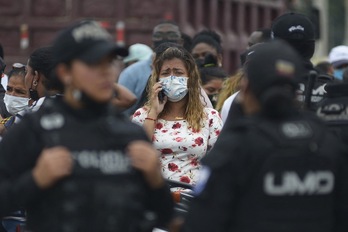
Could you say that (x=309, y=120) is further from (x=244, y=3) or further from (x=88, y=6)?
(x=244, y=3)

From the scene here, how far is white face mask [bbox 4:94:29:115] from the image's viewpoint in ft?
36.9

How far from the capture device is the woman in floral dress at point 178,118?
10109mm

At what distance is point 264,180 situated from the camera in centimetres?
643

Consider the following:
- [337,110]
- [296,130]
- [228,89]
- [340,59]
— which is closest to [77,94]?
[296,130]

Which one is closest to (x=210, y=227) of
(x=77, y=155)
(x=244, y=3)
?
(x=77, y=155)

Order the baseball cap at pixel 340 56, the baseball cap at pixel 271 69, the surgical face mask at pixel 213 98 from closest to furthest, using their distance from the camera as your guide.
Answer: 1. the baseball cap at pixel 271 69
2. the surgical face mask at pixel 213 98
3. the baseball cap at pixel 340 56

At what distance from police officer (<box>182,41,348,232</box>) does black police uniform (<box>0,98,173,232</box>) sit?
0.31 metres

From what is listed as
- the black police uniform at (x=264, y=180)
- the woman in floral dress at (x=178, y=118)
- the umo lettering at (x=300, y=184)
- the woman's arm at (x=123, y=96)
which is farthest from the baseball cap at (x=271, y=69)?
the woman in floral dress at (x=178, y=118)

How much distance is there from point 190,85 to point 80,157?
4.12m

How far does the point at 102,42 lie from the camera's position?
6598mm

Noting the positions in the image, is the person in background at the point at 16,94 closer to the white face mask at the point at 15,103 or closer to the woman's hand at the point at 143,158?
the white face mask at the point at 15,103

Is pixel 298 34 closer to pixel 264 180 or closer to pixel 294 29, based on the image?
pixel 294 29

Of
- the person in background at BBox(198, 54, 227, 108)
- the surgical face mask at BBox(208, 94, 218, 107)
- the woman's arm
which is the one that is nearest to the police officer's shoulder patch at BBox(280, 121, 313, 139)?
the woman's arm

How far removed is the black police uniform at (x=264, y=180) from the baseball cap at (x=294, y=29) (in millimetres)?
3382
